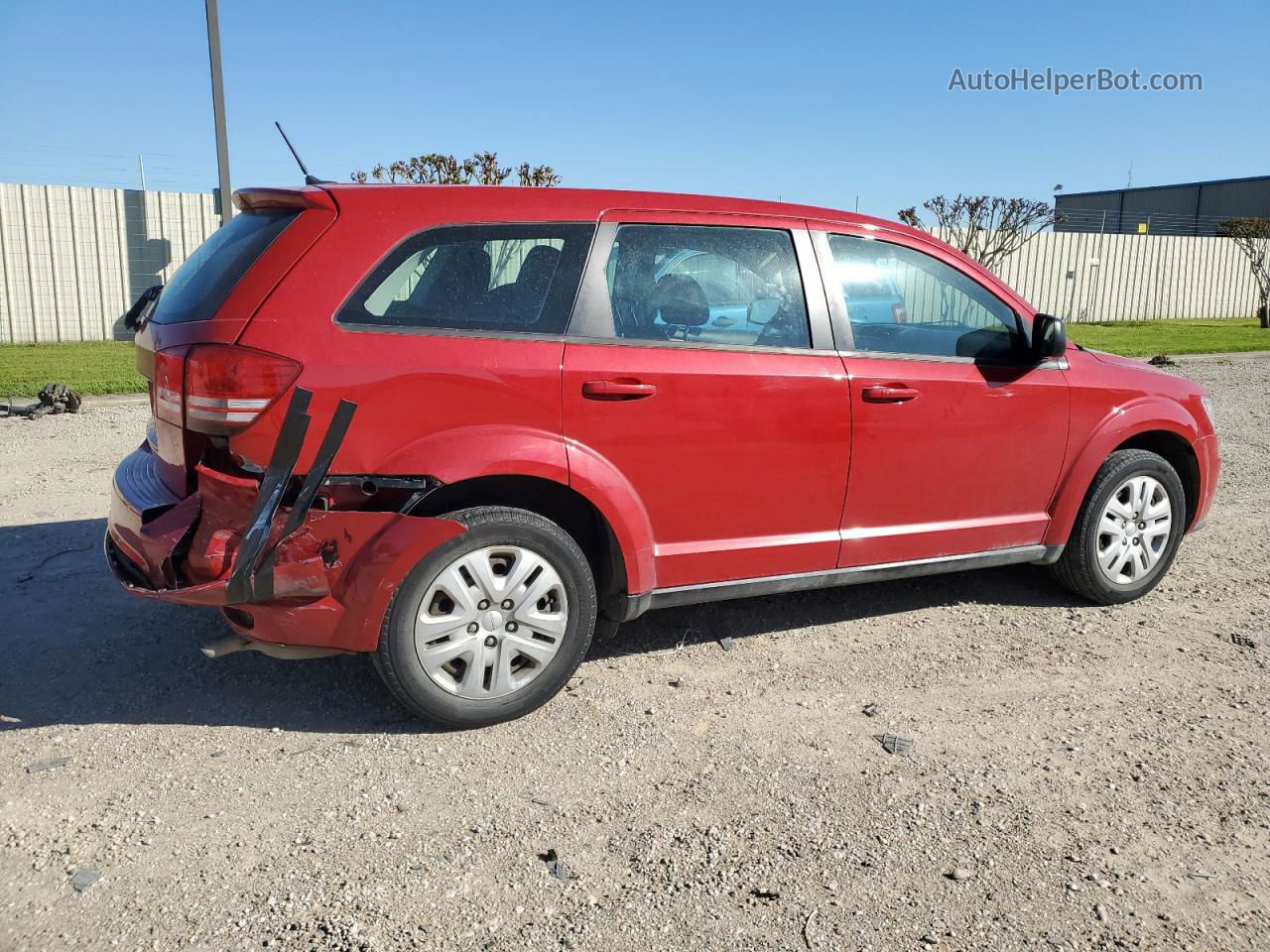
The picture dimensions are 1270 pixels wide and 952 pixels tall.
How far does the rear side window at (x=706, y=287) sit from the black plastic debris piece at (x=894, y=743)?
1549 millimetres

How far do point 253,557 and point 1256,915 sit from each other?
3039 mm

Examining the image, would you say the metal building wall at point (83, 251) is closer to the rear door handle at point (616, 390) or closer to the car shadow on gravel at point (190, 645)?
the car shadow on gravel at point (190, 645)

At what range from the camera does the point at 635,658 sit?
4.37 metres

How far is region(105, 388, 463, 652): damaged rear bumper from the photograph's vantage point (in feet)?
10.9

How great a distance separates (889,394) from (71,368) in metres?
11.7

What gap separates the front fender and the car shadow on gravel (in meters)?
0.52

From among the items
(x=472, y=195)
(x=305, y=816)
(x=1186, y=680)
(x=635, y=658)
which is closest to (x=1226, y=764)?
(x=1186, y=680)

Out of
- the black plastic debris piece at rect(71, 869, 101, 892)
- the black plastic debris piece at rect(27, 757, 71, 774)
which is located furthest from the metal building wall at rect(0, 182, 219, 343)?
the black plastic debris piece at rect(71, 869, 101, 892)

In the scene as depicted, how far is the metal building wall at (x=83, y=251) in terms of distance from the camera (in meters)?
15.7

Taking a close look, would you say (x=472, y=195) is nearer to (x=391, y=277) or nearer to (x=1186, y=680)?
(x=391, y=277)

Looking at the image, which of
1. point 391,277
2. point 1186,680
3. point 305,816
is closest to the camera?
point 305,816

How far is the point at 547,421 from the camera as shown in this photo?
3648 millimetres

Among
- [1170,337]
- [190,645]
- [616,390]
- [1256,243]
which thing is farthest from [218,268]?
[1256,243]

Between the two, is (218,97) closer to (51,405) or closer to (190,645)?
(51,405)
